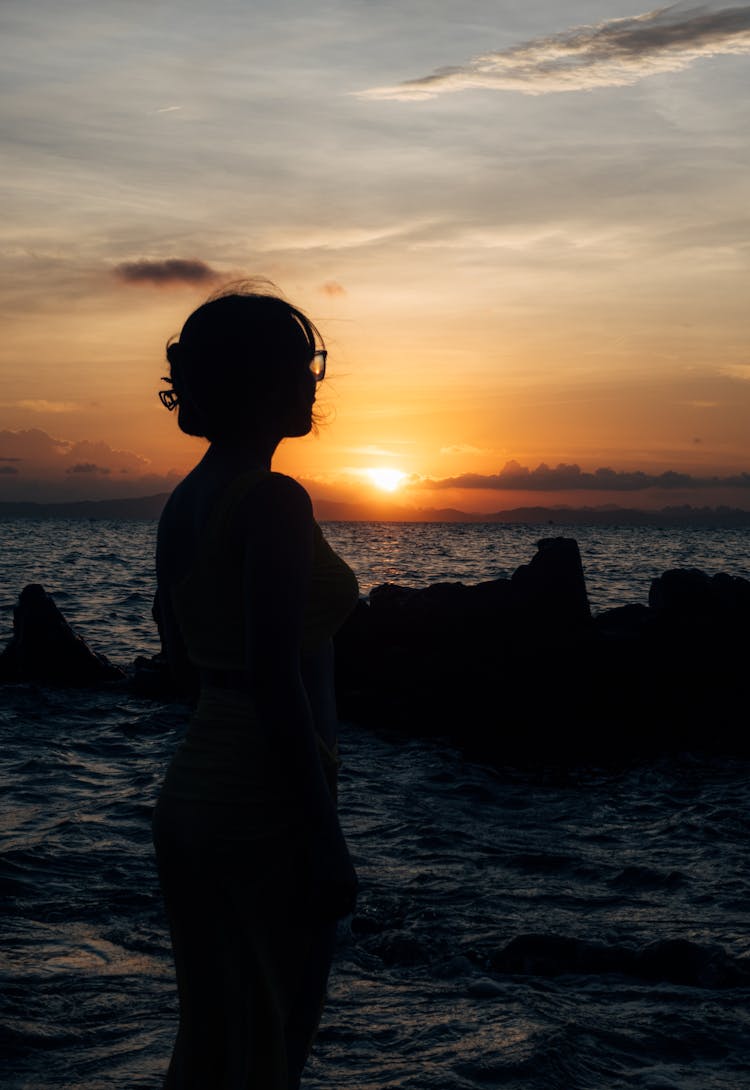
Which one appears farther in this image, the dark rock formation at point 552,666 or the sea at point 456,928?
the dark rock formation at point 552,666

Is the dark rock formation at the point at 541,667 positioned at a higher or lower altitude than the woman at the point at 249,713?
lower

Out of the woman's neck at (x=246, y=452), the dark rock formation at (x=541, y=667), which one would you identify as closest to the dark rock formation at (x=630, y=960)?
the woman's neck at (x=246, y=452)

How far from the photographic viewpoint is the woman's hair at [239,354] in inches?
97.4

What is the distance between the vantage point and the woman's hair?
2475 mm

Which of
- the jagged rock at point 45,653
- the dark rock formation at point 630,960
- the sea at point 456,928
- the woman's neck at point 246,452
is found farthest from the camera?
the jagged rock at point 45,653

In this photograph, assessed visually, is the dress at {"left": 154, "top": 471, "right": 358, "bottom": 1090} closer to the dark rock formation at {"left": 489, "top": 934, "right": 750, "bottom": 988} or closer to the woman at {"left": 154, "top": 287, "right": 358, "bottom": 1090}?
the woman at {"left": 154, "top": 287, "right": 358, "bottom": 1090}

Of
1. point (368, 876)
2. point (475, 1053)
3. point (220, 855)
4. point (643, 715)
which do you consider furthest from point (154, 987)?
point (643, 715)

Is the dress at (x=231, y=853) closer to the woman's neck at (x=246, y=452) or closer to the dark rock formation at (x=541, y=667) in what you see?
the woman's neck at (x=246, y=452)

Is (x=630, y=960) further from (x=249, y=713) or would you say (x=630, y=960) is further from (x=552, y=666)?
(x=552, y=666)

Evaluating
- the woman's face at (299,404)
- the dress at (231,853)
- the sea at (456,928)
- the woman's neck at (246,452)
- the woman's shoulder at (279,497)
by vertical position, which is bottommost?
the sea at (456,928)

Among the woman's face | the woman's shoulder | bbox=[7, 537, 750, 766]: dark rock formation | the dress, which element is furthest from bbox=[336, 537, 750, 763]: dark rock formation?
the woman's shoulder

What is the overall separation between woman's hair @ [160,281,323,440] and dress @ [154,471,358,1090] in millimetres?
231

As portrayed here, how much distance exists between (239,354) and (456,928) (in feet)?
18.4

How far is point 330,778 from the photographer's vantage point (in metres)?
2.60
